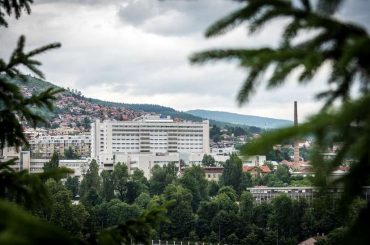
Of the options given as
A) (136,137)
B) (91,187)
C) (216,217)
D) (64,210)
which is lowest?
(216,217)

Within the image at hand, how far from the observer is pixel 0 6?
420 centimetres

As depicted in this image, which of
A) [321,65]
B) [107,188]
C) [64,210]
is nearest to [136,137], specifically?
[107,188]

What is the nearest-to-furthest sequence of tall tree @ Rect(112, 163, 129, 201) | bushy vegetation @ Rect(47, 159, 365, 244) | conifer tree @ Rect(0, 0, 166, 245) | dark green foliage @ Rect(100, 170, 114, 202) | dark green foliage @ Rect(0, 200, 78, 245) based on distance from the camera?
1. dark green foliage @ Rect(0, 200, 78, 245)
2. conifer tree @ Rect(0, 0, 166, 245)
3. bushy vegetation @ Rect(47, 159, 365, 244)
4. dark green foliage @ Rect(100, 170, 114, 202)
5. tall tree @ Rect(112, 163, 129, 201)

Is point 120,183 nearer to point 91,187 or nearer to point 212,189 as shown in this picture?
point 91,187

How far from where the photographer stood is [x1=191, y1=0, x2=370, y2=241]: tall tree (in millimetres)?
1848

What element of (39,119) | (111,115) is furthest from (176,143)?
(39,119)

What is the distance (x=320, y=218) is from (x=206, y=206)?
9510mm

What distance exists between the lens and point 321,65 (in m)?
2.31

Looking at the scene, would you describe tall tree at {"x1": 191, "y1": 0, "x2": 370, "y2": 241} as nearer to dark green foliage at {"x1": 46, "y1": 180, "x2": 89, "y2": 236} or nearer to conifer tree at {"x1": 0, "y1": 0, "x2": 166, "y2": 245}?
conifer tree at {"x1": 0, "y1": 0, "x2": 166, "y2": 245}

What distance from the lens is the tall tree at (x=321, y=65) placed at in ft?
6.06

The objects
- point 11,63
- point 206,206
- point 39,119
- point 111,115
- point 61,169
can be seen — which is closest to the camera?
point 61,169

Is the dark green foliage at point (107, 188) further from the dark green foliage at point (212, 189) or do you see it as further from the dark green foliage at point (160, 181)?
the dark green foliage at point (212, 189)

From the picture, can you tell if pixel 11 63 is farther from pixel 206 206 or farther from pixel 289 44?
pixel 206 206

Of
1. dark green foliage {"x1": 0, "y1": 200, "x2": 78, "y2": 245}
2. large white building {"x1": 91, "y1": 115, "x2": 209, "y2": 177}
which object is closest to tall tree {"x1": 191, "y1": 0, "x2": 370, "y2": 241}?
dark green foliage {"x1": 0, "y1": 200, "x2": 78, "y2": 245}
